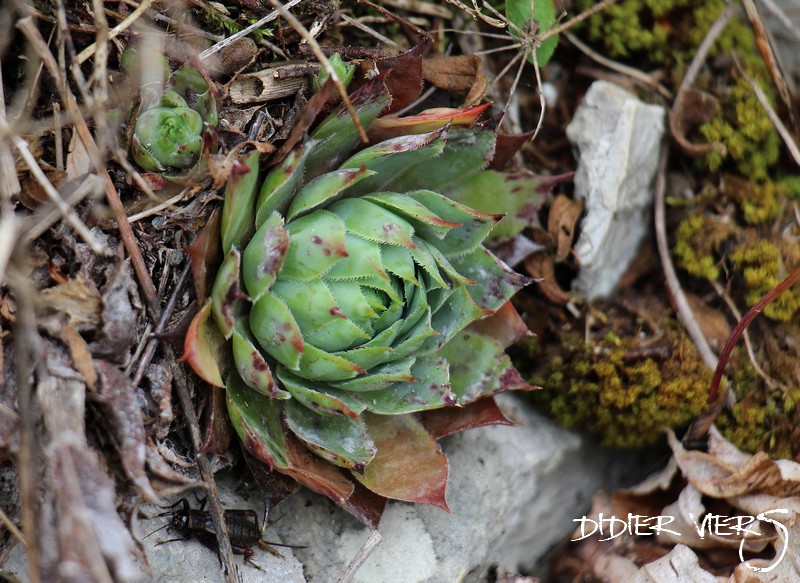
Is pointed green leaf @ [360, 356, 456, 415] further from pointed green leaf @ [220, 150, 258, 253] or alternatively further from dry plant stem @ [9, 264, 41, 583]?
dry plant stem @ [9, 264, 41, 583]

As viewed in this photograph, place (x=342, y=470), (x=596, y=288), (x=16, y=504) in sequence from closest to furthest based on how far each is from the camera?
1. (x=16, y=504)
2. (x=342, y=470)
3. (x=596, y=288)

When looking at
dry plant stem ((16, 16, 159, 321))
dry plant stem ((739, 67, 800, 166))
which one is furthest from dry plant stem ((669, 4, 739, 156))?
dry plant stem ((16, 16, 159, 321))

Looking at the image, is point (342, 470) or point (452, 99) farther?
point (452, 99)

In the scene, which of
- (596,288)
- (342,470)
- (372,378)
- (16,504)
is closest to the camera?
(16,504)

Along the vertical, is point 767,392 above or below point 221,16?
below

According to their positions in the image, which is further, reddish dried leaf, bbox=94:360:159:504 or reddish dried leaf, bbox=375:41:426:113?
reddish dried leaf, bbox=375:41:426:113

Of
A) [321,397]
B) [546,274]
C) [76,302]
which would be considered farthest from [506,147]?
[76,302]

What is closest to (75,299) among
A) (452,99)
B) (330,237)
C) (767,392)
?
(330,237)

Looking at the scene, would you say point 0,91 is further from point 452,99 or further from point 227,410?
point 452,99
